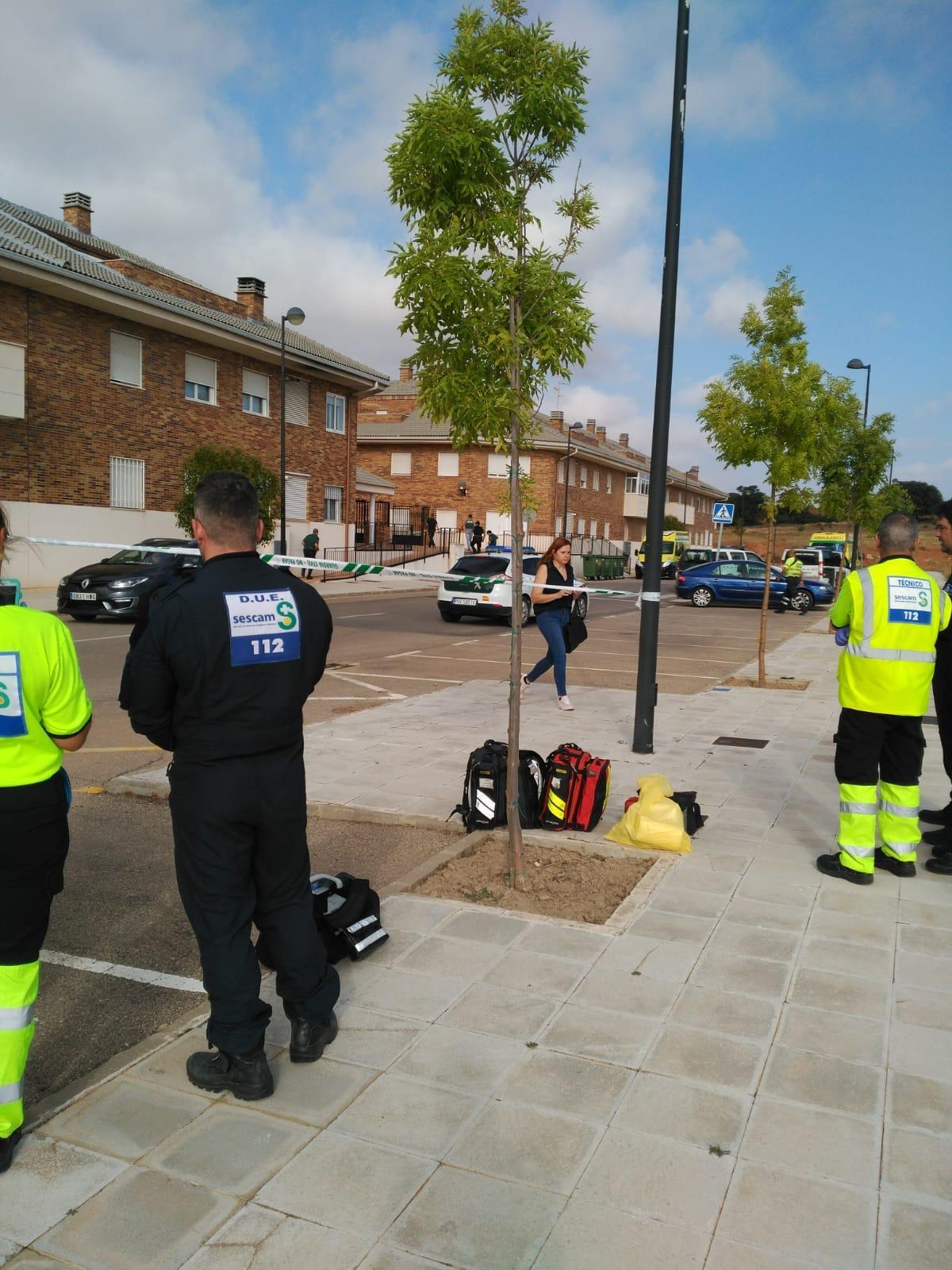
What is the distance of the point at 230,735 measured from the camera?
3084 mm

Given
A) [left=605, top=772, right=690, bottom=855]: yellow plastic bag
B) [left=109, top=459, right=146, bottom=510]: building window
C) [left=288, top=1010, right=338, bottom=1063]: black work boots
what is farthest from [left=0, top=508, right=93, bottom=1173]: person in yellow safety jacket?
[left=109, top=459, right=146, bottom=510]: building window

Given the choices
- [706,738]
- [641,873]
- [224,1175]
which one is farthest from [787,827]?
[224,1175]

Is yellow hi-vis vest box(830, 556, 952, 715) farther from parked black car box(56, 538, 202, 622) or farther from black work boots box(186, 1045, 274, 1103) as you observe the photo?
parked black car box(56, 538, 202, 622)

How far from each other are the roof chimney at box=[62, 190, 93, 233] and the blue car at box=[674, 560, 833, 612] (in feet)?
82.7

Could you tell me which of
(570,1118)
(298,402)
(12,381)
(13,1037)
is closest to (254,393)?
(298,402)

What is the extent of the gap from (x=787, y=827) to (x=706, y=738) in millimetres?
3027

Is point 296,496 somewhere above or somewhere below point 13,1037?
above

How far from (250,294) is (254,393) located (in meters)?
7.09

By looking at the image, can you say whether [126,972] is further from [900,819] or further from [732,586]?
[732,586]

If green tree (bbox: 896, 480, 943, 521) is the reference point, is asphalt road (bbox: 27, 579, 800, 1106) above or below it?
below

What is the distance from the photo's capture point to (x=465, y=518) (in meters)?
53.4

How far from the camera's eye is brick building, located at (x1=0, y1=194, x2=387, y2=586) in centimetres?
2478

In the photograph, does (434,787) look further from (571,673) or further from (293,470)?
(293,470)

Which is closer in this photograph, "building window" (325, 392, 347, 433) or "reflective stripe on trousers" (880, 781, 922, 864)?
"reflective stripe on trousers" (880, 781, 922, 864)
